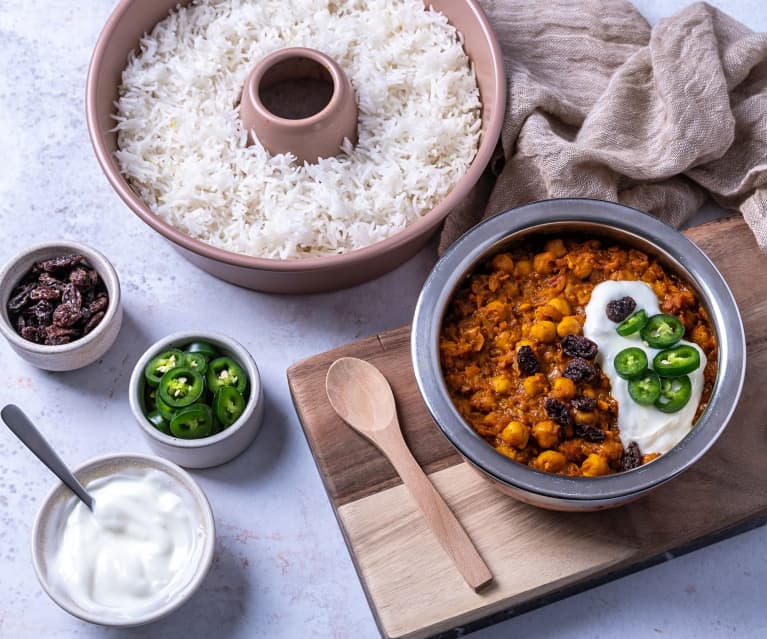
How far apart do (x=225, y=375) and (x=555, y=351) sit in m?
1.01

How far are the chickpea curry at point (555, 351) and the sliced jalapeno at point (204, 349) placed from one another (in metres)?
0.74

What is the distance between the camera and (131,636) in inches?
120

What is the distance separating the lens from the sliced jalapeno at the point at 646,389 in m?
2.70

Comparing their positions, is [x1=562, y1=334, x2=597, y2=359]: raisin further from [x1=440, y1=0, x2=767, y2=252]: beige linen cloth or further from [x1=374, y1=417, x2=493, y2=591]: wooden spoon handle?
[x1=440, y1=0, x2=767, y2=252]: beige linen cloth

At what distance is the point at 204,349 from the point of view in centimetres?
313

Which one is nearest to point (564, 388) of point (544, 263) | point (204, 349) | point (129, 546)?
point (544, 263)

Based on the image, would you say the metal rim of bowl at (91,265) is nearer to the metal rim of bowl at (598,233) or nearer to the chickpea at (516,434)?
the metal rim of bowl at (598,233)

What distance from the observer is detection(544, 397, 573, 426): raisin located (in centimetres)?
271

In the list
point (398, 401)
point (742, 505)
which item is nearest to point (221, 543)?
point (398, 401)

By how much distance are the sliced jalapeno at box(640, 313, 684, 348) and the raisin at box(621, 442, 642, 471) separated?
0.91ft

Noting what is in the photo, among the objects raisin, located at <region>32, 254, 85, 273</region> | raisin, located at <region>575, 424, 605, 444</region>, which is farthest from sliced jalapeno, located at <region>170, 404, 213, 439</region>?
raisin, located at <region>575, 424, 605, 444</region>

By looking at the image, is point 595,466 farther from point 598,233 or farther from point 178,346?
point 178,346

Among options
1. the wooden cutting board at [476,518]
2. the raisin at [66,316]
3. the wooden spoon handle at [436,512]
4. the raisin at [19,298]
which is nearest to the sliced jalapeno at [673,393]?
the wooden cutting board at [476,518]

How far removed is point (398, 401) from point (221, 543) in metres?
0.72
